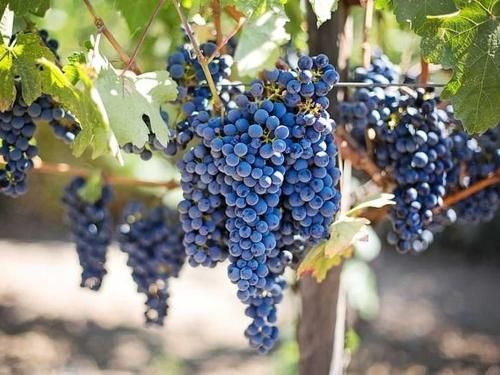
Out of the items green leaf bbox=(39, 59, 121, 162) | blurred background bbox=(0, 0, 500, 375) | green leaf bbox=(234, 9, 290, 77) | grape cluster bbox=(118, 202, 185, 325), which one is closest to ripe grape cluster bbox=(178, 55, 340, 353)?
green leaf bbox=(39, 59, 121, 162)

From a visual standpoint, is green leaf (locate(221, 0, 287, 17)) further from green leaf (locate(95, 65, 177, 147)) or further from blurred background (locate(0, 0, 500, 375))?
blurred background (locate(0, 0, 500, 375))

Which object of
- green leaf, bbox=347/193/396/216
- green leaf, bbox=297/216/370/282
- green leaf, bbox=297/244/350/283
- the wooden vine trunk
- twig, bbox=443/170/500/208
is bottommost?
the wooden vine trunk

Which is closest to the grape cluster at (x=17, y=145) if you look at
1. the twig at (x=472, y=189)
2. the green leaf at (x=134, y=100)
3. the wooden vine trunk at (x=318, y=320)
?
the green leaf at (x=134, y=100)

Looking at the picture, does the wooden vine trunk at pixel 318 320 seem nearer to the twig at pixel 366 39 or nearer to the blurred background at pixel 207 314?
the twig at pixel 366 39

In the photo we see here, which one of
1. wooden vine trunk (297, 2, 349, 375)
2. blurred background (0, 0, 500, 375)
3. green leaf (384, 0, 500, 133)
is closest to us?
green leaf (384, 0, 500, 133)

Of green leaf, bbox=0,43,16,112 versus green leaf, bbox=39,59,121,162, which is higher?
green leaf, bbox=0,43,16,112

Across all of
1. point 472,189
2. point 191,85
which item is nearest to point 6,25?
point 191,85

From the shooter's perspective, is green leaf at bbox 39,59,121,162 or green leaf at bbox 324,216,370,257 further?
green leaf at bbox 324,216,370,257
